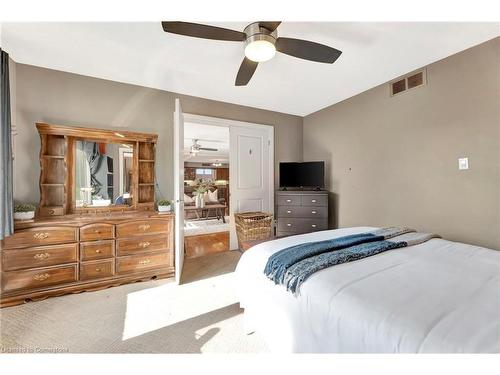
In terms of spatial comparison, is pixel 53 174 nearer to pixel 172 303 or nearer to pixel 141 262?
pixel 141 262

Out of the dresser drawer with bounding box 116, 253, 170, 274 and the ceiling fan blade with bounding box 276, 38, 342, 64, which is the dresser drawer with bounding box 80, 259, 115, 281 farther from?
the ceiling fan blade with bounding box 276, 38, 342, 64

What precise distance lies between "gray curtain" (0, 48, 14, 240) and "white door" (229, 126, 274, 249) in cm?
254

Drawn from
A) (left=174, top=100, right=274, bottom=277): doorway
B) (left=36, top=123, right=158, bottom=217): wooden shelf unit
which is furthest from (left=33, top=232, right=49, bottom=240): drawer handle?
(left=174, top=100, right=274, bottom=277): doorway

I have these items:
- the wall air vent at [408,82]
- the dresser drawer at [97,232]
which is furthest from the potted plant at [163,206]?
the wall air vent at [408,82]

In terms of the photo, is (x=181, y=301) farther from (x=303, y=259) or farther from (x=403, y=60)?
(x=403, y=60)

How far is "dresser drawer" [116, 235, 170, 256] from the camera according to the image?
7.70 feet

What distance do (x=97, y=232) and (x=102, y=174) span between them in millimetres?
794

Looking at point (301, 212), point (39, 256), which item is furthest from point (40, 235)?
point (301, 212)

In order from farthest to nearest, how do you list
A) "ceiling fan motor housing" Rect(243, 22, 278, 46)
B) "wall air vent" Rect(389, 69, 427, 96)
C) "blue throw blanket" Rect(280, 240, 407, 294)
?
1. "wall air vent" Rect(389, 69, 427, 96)
2. "ceiling fan motor housing" Rect(243, 22, 278, 46)
3. "blue throw blanket" Rect(280, 240, 407, 294)

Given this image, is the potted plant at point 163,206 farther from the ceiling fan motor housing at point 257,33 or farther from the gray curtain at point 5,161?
the ceiling fan motor housing at point 257,33

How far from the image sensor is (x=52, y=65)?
242 cm

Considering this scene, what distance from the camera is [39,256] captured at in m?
2.04

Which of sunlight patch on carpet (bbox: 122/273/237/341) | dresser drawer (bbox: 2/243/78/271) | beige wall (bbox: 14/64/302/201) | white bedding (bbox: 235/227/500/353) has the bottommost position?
sunlight patch on carpet (bbox: 122/273/237/341)

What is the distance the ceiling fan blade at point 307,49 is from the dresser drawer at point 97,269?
2721mm
